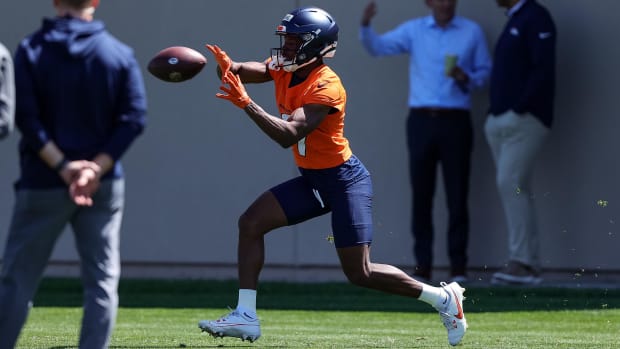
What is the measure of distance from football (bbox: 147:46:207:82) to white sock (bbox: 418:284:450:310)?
1.83 metres

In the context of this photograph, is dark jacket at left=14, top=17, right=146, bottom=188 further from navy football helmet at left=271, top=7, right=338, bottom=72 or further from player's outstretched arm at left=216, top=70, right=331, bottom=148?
navy football helmet at left=271, top=7, right=338, bottom=72

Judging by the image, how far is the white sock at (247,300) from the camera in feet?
23.5

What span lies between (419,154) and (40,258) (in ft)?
21.2

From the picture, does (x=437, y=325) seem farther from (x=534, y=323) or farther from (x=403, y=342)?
(x=403, y=342)

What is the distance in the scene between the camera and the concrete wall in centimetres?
1141

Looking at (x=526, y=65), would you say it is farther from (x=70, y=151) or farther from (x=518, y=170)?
(x=70, y=151)

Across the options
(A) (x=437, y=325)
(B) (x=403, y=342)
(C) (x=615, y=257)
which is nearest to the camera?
(B) (x=403, y=342)

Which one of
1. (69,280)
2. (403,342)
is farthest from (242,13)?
(403,342)

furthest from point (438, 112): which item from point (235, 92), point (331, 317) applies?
point (235, 92)

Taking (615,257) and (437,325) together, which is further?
(615,257)

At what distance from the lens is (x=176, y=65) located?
7176mm

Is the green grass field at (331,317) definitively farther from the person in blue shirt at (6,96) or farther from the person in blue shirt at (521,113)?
the person in blue shirt at (6,96)

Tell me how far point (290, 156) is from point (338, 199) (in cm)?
469

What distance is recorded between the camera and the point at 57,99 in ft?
16.7
